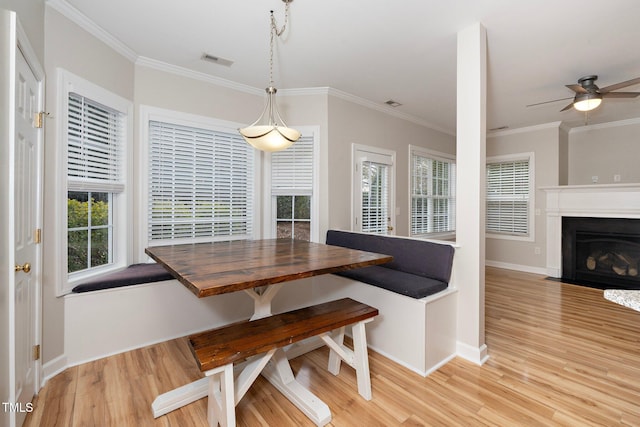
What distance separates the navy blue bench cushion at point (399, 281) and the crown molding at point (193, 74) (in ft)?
8.05

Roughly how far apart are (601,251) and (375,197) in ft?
12.0

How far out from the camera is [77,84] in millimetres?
2266

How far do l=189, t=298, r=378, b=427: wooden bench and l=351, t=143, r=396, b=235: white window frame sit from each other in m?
1.92

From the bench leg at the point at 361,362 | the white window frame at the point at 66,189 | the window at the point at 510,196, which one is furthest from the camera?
the window at the point at 510,196

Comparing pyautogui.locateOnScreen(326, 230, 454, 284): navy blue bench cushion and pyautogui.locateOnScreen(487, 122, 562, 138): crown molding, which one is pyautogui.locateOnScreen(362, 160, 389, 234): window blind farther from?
pyautogui.locateOnScreen(487, 122, 562, 138): crown molding

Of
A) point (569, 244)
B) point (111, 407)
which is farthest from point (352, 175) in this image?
point (569, 244)

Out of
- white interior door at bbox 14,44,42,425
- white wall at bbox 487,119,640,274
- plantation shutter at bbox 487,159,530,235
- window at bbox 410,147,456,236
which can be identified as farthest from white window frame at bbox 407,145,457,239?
white interior door at bbox 14,44,42,425

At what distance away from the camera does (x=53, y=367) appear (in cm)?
212

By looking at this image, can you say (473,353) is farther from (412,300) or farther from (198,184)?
(198,184)

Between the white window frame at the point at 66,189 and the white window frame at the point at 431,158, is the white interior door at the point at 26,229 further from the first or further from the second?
the white window frame at the point at 431,158

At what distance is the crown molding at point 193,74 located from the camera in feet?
9.50

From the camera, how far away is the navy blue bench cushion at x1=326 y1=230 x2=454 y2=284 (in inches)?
96.6

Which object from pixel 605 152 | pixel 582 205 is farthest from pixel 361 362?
pixel 605 152

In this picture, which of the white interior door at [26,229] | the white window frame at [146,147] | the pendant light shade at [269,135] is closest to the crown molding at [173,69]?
the white window frame at [146,147]
